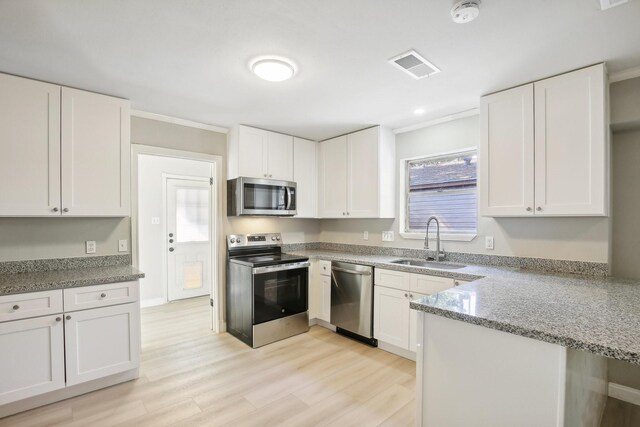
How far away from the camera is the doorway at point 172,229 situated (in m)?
4.61

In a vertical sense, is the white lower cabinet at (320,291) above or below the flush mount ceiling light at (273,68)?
below

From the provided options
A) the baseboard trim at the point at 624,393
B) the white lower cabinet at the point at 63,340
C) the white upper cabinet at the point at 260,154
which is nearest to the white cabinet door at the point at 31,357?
the white lower cabinet at the point at 63,340

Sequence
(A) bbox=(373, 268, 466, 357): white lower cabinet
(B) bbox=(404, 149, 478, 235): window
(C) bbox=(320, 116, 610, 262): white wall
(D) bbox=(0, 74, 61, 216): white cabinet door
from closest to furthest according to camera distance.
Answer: (D) bbox=(0, 74, 61, 216): white cabinet door, (C) bbox=(320, 116, 610, 262): white wall, (A) bbox=(373, 268, 466, 357): white lower cabinet, (B) bbox=(404, 149, 478, 235): window

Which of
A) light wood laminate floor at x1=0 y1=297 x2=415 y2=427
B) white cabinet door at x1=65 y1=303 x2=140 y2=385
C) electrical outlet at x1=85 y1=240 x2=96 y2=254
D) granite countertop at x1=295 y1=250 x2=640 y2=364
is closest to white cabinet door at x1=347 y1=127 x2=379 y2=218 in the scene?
light wood laminate floor at x1=0 y1=297 x2=415 y2=427

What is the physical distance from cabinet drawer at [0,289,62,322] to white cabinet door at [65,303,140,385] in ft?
0.40

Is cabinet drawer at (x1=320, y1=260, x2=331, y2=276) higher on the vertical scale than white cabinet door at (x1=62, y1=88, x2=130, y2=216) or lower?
lower

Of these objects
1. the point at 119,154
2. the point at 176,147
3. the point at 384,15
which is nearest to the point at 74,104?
the point at 119,154

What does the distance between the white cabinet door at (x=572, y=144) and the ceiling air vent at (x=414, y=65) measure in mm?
887

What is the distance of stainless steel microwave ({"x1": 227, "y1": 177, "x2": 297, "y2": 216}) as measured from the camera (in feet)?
11.0

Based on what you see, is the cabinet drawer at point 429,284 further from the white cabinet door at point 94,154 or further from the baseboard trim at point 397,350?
the white cabinet door at point 94,154

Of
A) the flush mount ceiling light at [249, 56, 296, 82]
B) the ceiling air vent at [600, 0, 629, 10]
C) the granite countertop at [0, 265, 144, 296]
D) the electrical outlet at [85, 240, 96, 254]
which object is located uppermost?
the flush mount ceiling light at [249, 56, 296, 82]

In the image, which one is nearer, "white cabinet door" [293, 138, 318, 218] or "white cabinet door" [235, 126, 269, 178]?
"white cabinet door" [235, 126, 269, 178]

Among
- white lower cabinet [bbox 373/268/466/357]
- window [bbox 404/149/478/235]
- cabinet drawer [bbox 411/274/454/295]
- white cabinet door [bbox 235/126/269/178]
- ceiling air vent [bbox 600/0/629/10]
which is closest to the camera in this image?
ceiling air vent [bbox 600/0/629/10]

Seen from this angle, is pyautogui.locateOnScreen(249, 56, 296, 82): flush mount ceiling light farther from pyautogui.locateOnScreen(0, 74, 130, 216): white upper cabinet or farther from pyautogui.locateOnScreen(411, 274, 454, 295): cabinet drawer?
pyautogui.locateOnScreen(411, 274, 454, 295): cabinet drawer
